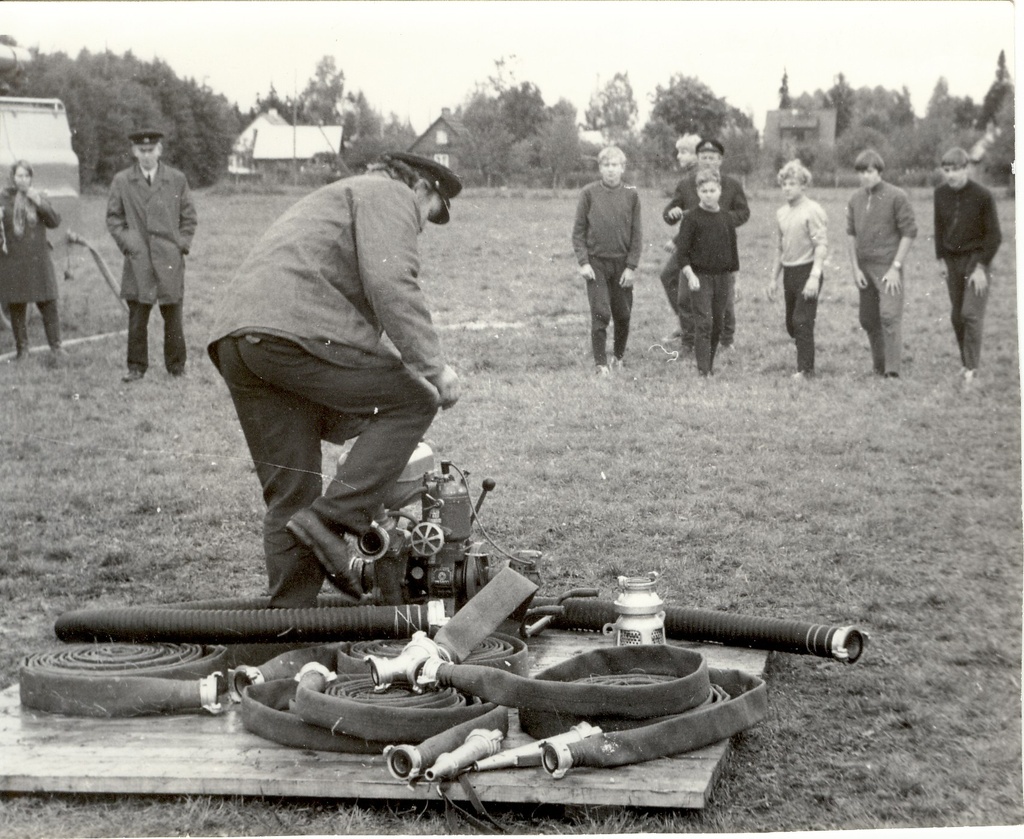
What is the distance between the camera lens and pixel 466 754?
318cm

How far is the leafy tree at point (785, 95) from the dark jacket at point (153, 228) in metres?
5.71

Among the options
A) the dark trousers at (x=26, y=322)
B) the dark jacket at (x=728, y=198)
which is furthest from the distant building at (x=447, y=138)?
the dark trousers at (x=26, y=322)

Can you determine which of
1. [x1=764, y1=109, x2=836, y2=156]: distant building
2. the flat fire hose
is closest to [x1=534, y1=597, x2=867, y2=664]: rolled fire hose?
the flat fire hose

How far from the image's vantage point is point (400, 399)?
4.28 metres

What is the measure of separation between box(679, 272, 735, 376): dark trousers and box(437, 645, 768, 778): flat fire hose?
17.0ft

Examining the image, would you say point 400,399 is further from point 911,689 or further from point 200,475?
point 200,475

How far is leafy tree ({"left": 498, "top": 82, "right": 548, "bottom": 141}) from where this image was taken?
5160mm

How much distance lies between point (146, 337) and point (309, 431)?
5.50 metres

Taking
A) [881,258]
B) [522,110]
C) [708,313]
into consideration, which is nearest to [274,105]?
[522,110]

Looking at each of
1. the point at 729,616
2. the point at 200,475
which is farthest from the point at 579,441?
the point at 729,616

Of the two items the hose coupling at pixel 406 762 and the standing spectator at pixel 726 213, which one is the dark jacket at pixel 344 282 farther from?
the standing spectator at pixel 726 213

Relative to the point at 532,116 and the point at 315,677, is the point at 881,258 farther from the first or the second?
the point at 315,677

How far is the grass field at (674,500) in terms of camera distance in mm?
3430

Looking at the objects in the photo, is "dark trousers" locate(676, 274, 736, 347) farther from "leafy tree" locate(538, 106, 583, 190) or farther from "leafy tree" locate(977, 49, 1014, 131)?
"leafy tree" locate(977, 49, 1014, 131)
